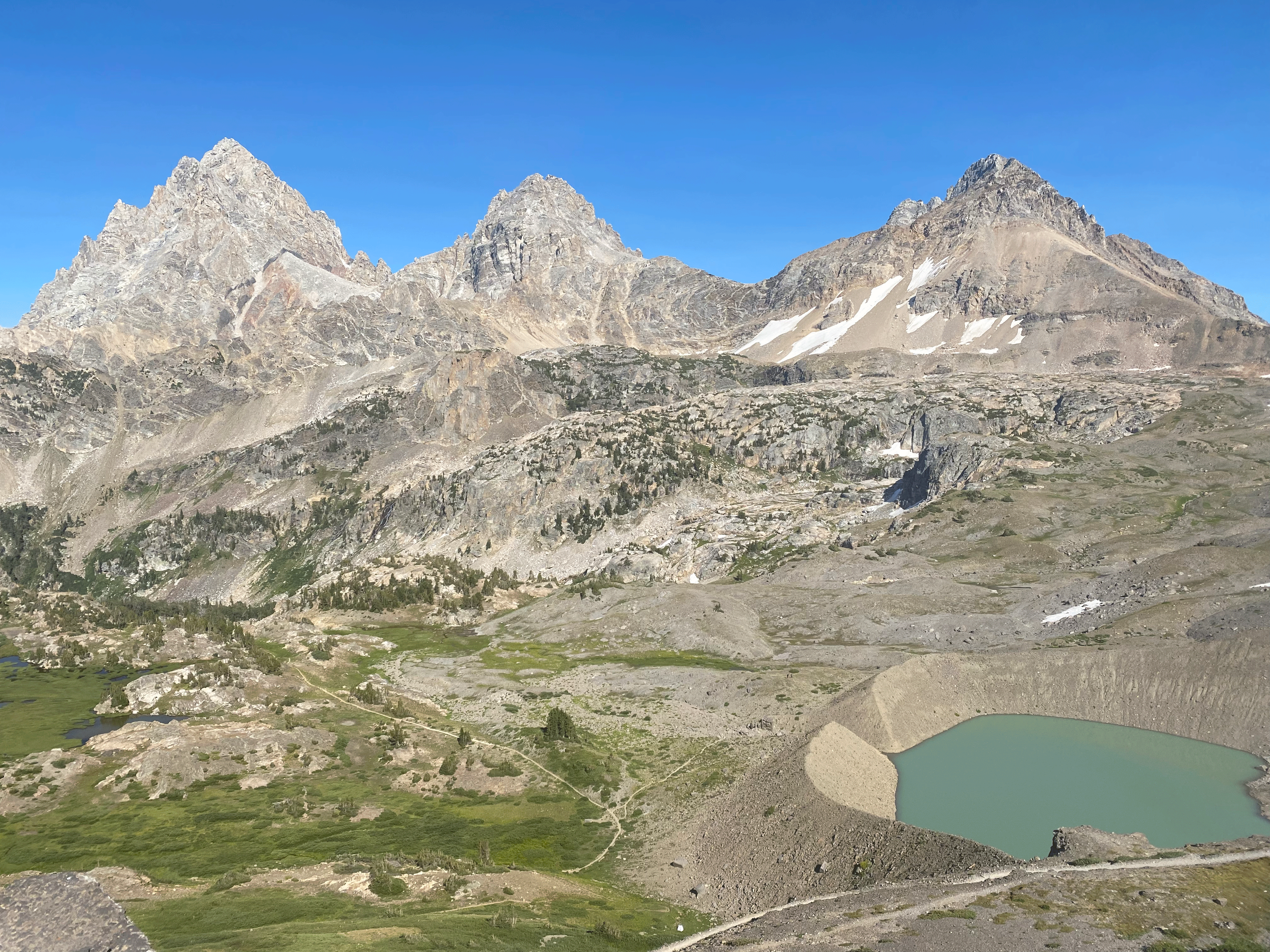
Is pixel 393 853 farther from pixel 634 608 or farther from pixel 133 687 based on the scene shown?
pixel 634 608

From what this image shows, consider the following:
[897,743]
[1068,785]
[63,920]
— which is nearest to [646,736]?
[897,743]

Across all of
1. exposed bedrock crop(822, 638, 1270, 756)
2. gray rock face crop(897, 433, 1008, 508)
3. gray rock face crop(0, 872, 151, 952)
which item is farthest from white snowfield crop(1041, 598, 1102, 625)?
gray rock face crop(0, 872, 151, 952)

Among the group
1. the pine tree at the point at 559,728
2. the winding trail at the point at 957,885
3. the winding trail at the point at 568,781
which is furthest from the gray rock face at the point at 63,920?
the pine tree at the point at 559,728

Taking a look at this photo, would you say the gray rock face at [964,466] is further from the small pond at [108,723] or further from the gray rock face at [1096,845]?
the small pond at [108,723]

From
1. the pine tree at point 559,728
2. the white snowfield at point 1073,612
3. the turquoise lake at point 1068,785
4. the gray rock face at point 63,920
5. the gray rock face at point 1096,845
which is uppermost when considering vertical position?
the gray rock face at point 63,920

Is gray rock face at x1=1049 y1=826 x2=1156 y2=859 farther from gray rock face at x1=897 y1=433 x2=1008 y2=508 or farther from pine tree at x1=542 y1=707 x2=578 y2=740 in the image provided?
gray rock face at x1=897 y1=433 x2=1008 y2=508

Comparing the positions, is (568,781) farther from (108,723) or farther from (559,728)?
(108,723)
